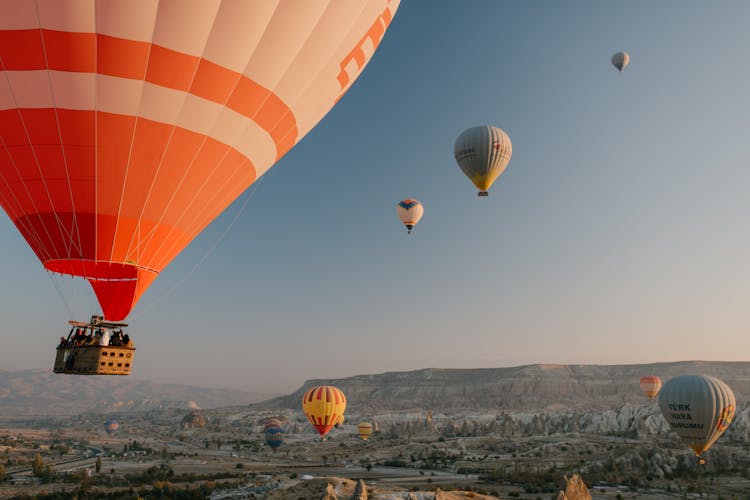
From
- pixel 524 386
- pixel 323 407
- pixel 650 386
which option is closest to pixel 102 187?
pixel 323 407

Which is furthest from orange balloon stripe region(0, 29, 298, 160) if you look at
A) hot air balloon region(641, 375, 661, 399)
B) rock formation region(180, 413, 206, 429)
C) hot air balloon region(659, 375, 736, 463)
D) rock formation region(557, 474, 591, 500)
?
rock formation region(180, 413, 206, 429)

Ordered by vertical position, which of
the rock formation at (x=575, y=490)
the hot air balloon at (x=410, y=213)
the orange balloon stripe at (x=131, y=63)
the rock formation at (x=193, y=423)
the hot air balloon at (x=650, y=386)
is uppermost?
the hot air balloon at (x=410, y=213)

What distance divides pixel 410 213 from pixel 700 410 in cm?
2709

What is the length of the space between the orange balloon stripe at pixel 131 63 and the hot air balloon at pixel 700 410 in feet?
127

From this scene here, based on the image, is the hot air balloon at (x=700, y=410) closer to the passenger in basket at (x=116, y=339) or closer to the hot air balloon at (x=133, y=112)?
the hot air balloon at (x=133, y=112)

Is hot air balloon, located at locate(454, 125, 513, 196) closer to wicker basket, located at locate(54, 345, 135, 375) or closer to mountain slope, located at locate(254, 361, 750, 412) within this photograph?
wicker basket, located at locate(54, 345, 135, 375)

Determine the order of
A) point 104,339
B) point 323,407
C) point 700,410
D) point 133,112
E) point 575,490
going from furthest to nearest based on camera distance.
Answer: point 323,407 → point 700,410 → point 575,490 → point 104,339 → point 133,112

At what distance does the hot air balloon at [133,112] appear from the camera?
12086 mm

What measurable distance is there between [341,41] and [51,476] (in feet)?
192

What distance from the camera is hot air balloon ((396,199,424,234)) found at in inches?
1909

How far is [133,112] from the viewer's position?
12875 mm

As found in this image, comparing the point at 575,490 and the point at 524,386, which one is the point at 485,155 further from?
the point at 524,386

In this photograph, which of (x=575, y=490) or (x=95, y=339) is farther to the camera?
(x=575, y=490)

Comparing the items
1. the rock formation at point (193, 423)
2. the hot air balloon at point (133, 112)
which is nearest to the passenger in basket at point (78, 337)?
the hot air balloon at point (133, 112)
